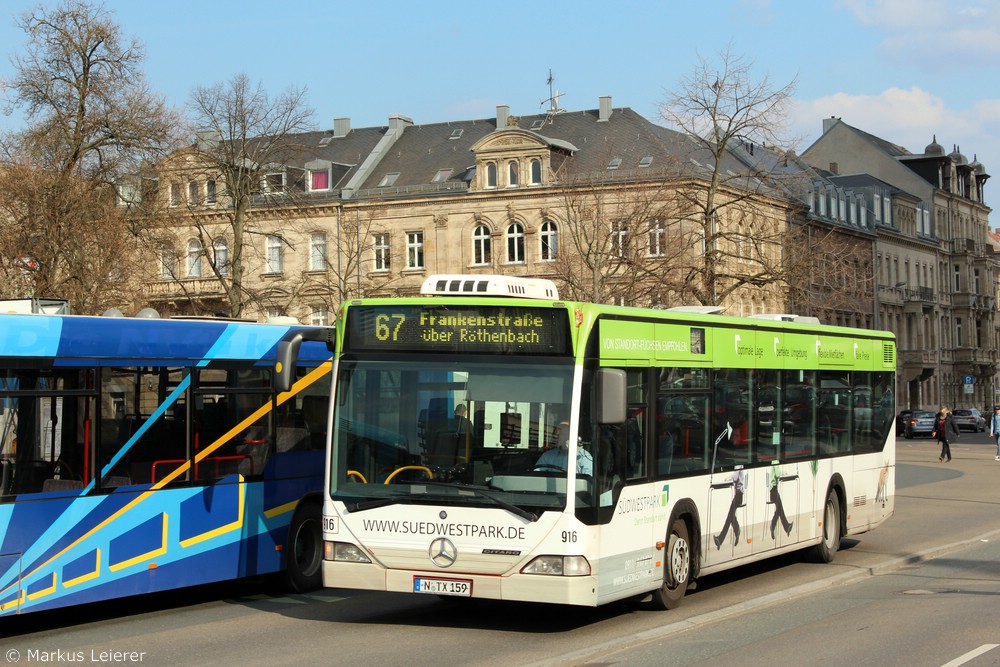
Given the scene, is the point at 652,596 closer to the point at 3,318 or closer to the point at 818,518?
the point at 818,518

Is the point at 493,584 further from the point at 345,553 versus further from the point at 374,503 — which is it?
the point at 345,553

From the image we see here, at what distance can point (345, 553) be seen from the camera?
11398 millimetres

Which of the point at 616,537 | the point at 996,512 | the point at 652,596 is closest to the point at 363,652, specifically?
the point at 616,537

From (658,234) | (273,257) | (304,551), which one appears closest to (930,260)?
(273,257)

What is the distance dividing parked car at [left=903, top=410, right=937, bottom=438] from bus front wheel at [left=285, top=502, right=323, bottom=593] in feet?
209

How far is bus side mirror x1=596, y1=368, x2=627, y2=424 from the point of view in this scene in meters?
10.9

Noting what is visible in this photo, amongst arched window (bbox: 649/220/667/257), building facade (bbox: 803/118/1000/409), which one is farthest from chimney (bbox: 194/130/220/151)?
building facade (bbox: 803/118/1000/409)

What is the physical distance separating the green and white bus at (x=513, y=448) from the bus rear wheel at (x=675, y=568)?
0.06ft

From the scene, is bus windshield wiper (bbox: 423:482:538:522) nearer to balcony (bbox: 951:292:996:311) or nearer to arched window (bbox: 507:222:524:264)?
arched window (bbox: 507:222:524:264)

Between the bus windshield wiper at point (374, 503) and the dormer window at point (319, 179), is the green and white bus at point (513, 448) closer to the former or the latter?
the bus windshield wiper at point (374, 503)

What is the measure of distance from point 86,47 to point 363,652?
28496 millimetres

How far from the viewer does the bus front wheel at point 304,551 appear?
14.2m

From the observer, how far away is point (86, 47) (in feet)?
117

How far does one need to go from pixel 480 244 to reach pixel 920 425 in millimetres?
25139
